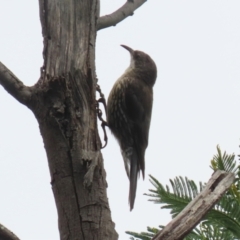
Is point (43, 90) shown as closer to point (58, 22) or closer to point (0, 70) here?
point (0, 70)

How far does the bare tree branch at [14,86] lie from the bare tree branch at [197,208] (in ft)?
2.92

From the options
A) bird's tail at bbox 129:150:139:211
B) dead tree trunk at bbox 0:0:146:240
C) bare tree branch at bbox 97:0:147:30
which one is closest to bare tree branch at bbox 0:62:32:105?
dead tree trunk at bbox 0:0:146:240

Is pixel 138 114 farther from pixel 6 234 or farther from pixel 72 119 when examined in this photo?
pixel 6 234

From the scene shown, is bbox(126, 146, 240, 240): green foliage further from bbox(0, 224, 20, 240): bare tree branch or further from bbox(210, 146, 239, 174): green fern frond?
bbox(0, 224, 20, 240): bare tree branch

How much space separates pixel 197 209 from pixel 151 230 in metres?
0.49

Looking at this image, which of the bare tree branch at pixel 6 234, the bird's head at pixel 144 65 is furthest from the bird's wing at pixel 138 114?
the bare tree branch at pixel 6 234

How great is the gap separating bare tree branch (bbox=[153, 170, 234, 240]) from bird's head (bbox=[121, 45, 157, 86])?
3.05 meters

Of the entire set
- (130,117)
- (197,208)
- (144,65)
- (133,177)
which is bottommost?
(197,208)

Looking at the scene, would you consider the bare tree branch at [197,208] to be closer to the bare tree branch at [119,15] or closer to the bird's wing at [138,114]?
the bare tree branch at [119,15]

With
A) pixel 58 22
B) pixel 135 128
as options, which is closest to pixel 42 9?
pixel 58 22

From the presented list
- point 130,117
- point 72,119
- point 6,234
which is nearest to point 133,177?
point 130,117

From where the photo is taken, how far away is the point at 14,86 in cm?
277

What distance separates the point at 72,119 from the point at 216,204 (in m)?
0.81

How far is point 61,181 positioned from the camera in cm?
266
